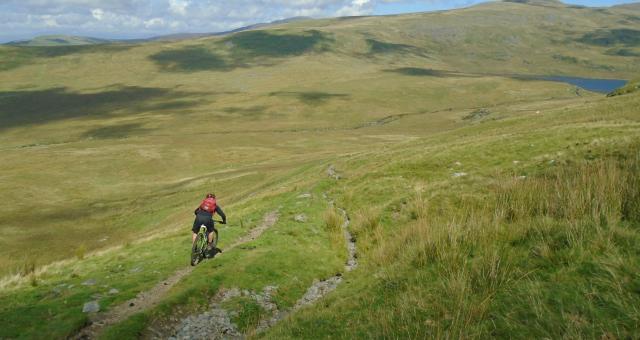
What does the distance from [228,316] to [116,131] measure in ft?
526

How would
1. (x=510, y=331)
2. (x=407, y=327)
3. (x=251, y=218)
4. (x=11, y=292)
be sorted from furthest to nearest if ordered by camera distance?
(x=251, y=218), (x=11, y=292), (x=407, y=327), (x=510, y=331)

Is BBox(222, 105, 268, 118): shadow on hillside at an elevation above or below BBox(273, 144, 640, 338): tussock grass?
below

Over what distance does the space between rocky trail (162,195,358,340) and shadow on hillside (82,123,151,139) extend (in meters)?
146

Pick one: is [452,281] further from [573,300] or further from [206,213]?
[206,213]

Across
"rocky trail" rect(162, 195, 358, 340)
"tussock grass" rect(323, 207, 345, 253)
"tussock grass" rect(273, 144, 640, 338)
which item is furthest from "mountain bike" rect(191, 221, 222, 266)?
"tussock grass" rect(273, 144, 640, 338)

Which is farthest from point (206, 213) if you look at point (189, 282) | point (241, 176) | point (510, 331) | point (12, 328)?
point (241, 176)

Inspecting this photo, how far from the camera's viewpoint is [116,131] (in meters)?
158

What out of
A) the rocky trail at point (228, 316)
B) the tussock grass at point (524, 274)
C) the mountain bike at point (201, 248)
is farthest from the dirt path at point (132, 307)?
the tussock grass at point (524, 274)

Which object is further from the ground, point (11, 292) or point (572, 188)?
point (572, 188)

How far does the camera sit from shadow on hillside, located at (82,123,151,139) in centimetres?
15100

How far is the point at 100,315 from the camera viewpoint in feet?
51.3

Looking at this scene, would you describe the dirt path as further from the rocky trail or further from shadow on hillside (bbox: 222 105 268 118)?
shadow on hillside (bbox: 222 105 268 118)

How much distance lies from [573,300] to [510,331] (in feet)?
3.57

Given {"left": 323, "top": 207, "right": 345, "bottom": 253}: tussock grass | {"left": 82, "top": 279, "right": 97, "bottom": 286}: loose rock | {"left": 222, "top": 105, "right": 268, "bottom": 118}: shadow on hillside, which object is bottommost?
{"left": 222, "top": 105, "right": 268, "bottom": 118}: shadow on hillside
